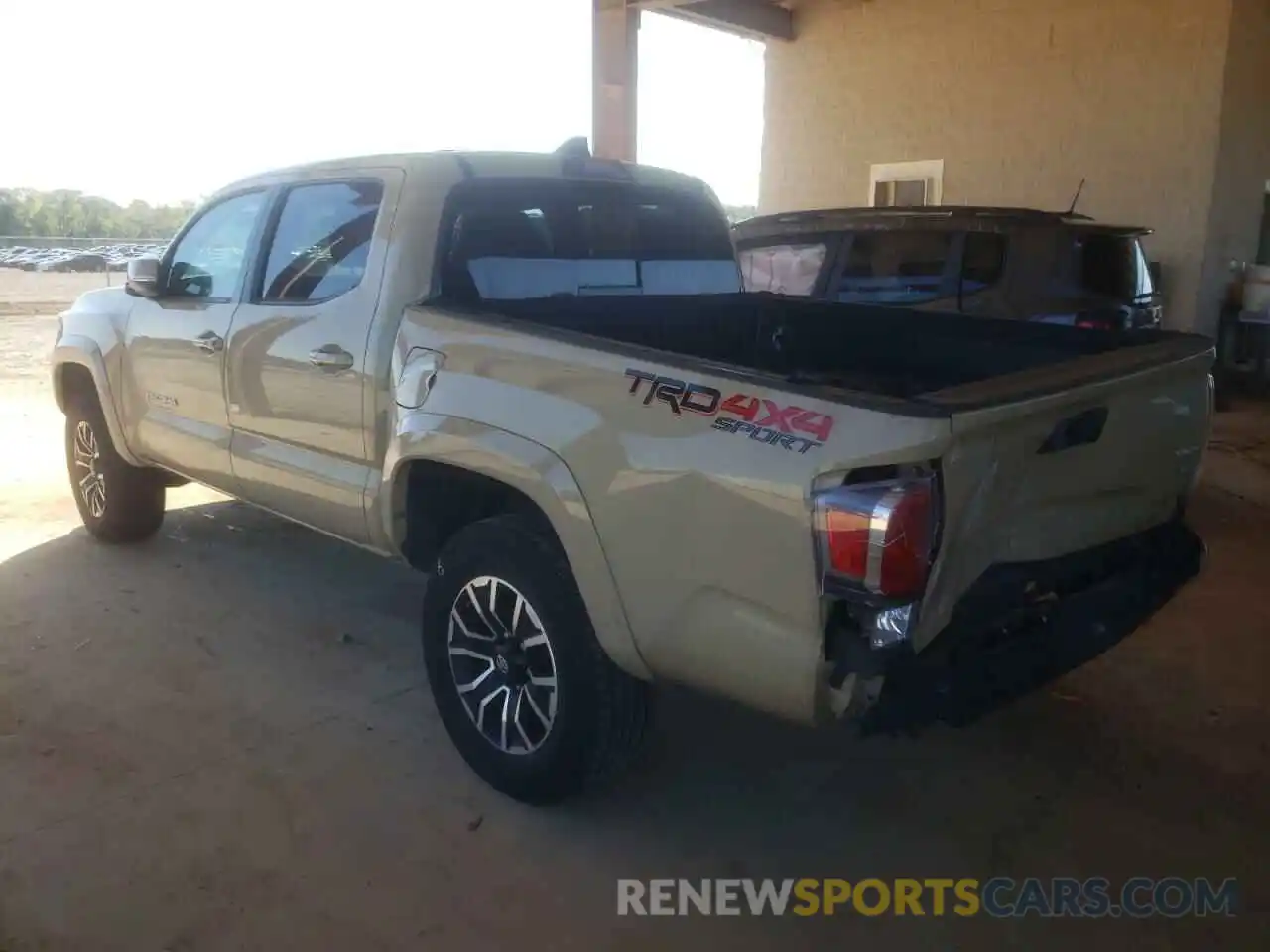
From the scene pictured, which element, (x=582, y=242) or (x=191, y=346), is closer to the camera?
(x=582, y=242)

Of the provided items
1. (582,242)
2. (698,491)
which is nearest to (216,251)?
(582,242)

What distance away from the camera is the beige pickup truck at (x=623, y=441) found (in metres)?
2.27

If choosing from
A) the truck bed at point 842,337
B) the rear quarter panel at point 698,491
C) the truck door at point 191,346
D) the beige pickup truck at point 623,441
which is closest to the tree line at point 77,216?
the truck door at point 191,346

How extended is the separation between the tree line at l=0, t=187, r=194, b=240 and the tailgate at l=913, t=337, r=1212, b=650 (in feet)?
121

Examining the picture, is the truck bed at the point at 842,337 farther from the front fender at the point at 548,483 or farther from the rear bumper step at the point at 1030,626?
the rear bumper step at the point at 1030,626

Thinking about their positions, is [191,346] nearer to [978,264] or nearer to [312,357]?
[312,357]

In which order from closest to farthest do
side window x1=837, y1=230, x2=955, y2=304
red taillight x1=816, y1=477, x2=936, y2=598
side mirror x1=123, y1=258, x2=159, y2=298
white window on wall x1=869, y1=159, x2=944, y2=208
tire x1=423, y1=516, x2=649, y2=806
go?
red taillight x1=816, y1=477, x2=936, y2=598 → tire x1=423, y1=516, x2=649, y2=806 → side mirror x1=123, y1=258, x2=159, y2=298 → side window x1=837, y1=230, x2=955, y2=304 → white window on wall x1=869, y1=159, x2=944, y2=208

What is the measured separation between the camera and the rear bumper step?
232 centimetres

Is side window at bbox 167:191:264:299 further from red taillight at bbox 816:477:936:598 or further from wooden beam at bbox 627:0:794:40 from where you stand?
wooden beam at bbox 627:0:794:40

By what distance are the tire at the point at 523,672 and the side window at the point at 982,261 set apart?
4.60 metres

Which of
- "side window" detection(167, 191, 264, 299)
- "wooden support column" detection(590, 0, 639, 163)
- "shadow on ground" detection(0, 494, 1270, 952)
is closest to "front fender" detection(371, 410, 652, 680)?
"shadow on ground" detection(0, 494, 1270, 952)

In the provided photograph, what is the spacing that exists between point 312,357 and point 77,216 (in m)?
43.0

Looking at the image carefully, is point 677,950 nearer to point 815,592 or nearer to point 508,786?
point 508,786

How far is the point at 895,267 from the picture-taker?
698cm
